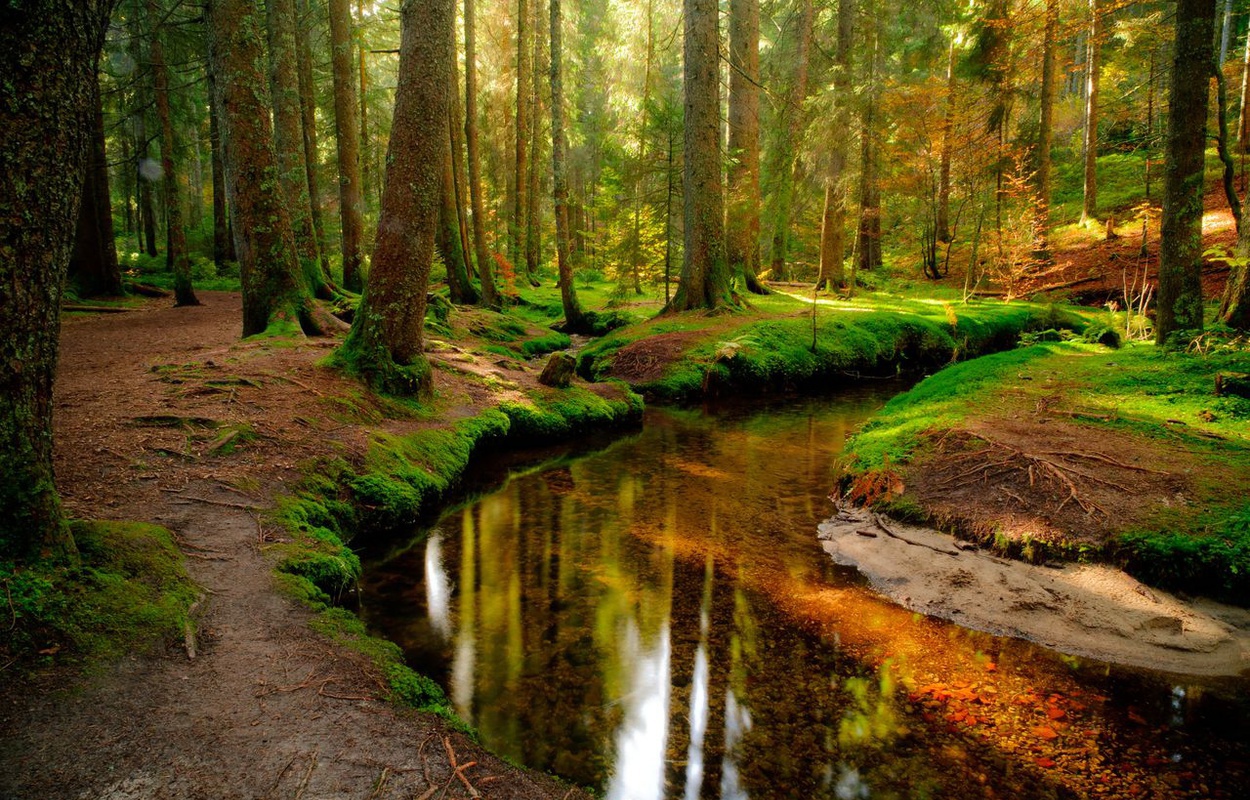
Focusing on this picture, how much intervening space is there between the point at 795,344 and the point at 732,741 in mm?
9855

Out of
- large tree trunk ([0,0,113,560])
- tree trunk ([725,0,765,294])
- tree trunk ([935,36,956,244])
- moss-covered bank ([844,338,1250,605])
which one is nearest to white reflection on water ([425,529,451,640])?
large tree trunk ([0,0,113,560])

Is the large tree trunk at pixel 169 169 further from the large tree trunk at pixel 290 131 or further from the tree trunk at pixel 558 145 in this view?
A: the tree trunk at pixel 558 145

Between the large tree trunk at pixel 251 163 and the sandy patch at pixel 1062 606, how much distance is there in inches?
313

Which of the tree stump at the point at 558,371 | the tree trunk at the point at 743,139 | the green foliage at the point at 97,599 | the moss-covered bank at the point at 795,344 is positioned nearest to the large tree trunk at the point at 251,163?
the tree stump at the point at 558,371

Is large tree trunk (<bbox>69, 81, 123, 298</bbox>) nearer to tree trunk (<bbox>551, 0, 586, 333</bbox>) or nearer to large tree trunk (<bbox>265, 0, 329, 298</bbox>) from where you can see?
large tree trunk (<bbox>265, 0, 329, 298</bbox>)

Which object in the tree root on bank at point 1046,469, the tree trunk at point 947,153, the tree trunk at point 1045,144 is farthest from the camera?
the tree trunk at point 947,153

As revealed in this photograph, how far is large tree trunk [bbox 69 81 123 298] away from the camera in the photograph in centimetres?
1474

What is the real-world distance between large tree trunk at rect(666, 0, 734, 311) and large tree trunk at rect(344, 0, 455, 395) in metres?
6.69

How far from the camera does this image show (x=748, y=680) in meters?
3.67

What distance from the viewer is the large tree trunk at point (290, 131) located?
1173 cm

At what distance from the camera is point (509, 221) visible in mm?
25438

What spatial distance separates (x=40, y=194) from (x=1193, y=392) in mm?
9225

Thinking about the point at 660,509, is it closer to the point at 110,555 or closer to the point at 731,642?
the point at 731,642

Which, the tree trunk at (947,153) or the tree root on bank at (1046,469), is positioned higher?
the tree trunk at (947,153)
